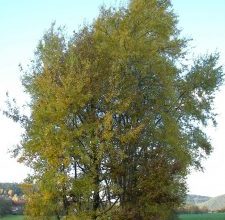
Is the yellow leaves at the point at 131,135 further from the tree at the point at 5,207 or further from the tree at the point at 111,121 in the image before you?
the tree at the point at 5,207

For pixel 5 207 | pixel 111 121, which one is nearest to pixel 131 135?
pixel 111 121

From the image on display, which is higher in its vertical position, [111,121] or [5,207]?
[5,207]

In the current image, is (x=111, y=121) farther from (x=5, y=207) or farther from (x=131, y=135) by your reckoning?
(x=5, y=207)

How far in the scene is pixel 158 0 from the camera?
95.0 ft

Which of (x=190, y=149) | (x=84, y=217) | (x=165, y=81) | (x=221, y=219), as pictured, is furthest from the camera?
(x=221, y=219)

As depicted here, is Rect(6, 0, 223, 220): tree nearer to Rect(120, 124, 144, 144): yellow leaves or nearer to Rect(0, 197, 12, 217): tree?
Rect(120, 124, 144, 144): yellow leaves

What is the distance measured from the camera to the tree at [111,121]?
75.2 ft

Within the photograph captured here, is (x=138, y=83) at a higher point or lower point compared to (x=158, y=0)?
lower

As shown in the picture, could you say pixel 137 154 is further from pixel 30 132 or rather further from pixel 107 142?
pixel 30 132

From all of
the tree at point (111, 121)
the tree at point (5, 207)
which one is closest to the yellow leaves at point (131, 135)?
the tree at point (111, 121)

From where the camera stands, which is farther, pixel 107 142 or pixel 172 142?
pixel 172 142

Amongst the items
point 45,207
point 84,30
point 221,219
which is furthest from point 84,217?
point 221,219

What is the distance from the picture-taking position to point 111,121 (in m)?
23.2

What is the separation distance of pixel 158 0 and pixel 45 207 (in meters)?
14.4
